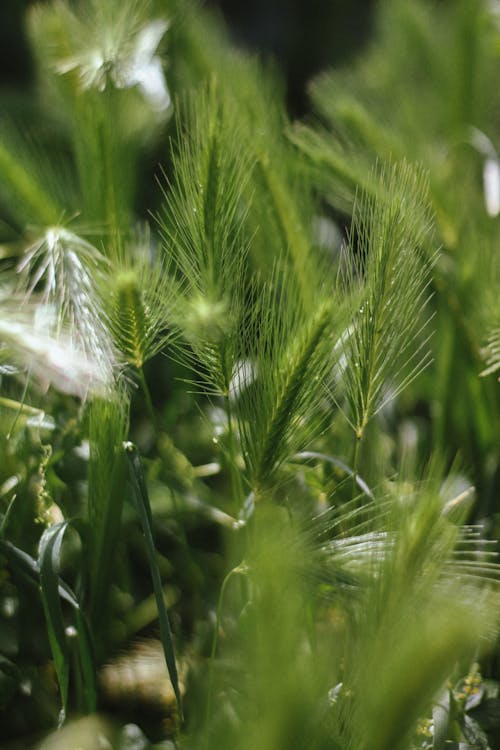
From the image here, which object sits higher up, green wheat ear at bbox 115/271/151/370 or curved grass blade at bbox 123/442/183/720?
green wheat ear at bbox 115/271/151/370

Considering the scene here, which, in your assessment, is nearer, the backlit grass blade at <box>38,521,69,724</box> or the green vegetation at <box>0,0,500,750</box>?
the green vegetation at <box>0,0,500,750</box>

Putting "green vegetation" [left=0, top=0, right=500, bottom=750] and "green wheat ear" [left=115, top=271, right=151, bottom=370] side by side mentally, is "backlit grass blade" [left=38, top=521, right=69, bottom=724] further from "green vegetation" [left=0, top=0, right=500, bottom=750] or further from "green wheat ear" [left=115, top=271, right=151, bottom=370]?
"green wheat ear" [left=115, top=271, right=151, bottom=370]

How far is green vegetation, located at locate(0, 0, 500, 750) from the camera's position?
43 cm

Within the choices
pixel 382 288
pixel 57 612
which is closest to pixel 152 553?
pixel 57 612

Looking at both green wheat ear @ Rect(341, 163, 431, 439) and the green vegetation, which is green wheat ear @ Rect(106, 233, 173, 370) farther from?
green wheat ear @ Rect(341, 163, 431, 439)

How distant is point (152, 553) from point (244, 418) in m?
0.11

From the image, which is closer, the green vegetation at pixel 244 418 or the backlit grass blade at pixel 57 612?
the green vegetation at pixel 244 418

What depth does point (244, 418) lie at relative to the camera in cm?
54

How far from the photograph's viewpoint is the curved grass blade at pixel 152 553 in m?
0.52

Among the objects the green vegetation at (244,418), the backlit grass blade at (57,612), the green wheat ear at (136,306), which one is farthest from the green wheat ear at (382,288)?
the backlit grass blade at (57,612)

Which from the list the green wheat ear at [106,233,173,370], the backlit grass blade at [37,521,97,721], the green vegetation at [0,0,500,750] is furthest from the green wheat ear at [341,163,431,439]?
the backlit grass blade at [37,521,97,721]

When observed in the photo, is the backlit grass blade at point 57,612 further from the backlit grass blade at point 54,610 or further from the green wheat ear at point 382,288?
the green wheat ear at point 382,288

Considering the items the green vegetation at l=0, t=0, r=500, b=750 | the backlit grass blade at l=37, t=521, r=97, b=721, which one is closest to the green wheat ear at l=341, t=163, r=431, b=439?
the green vegetation at l=0, t=0, r=500, b=750

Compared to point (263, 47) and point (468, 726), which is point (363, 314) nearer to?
point (468, 726)
